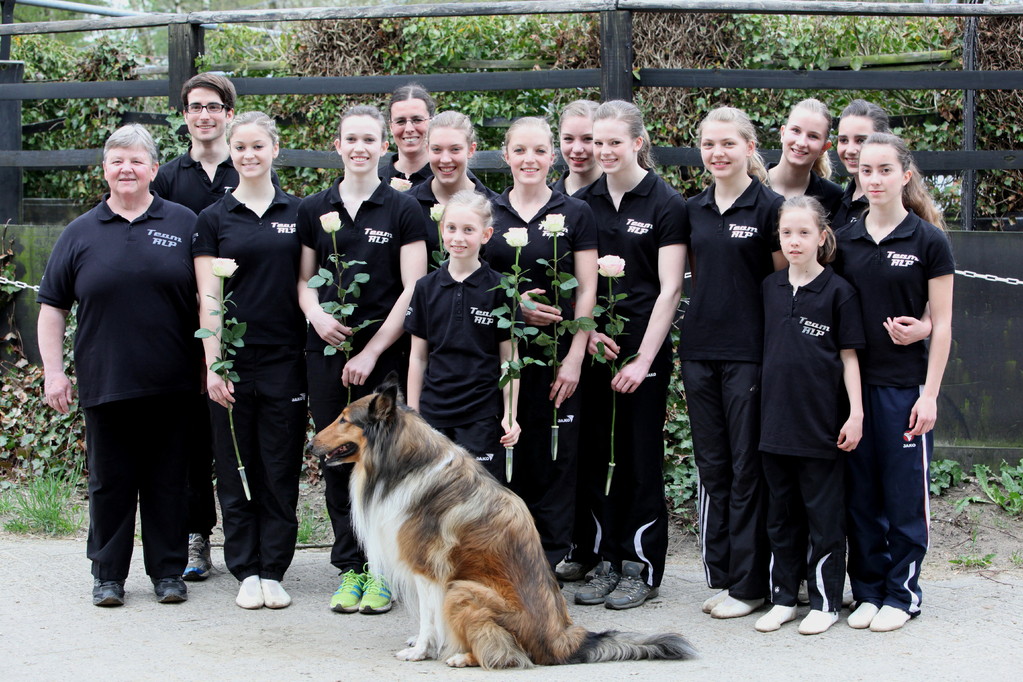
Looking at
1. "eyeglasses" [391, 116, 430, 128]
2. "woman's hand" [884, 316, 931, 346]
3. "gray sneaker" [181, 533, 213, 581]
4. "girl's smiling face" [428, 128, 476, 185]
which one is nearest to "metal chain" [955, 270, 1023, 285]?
"woman's hand" [884, 316, 931, 346]

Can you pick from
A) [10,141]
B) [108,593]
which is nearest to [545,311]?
[108,593]

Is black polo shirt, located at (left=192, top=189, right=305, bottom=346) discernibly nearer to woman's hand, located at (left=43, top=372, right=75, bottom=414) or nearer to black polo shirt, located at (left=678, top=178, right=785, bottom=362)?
woman's hand, located at (left=43, top=372, right=75, bottom=414)

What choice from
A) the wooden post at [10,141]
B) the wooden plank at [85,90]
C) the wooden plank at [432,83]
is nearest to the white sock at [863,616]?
the wooden plank at [432,83]

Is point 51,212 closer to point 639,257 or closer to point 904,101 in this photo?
point 639,257

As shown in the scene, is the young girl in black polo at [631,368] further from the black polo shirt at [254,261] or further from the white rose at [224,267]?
the white rose at [224,267]

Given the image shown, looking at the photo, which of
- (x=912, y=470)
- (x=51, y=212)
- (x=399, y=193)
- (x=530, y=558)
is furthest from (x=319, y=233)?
(x=51, y=212)

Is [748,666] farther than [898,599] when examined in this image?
No

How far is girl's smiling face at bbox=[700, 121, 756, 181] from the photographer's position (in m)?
5.37

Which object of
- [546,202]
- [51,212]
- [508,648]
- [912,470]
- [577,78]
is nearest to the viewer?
[508,648]

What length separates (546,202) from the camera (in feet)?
18.3

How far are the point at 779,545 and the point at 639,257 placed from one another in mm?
1636

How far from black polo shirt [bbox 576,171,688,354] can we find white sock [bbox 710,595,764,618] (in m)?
1.39

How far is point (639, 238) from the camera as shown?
18.4 feet

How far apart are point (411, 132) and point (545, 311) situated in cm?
160
